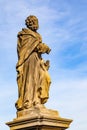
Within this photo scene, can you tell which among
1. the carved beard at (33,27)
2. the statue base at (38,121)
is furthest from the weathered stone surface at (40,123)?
the carved beard at (33,27)

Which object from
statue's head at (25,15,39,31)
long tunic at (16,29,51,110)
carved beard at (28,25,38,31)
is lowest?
long tunic at (16,29,51,110)

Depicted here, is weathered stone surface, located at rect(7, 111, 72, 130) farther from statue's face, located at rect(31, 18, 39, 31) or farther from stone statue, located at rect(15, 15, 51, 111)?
statue's face, located at rect(31, 18, 39, 31)

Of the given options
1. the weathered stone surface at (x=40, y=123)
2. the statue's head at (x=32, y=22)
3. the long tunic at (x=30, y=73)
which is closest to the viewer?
the weathered stone surface at (x=40, y=123)

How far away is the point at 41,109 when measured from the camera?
39.9 ft

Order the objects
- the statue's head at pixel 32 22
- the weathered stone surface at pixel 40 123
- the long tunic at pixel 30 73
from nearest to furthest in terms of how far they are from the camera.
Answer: the weathered stone surface at pixel 40 123
the long tunic at pixel 30 73
the statue's head at pixel 32 22

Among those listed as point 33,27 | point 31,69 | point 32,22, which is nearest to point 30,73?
point 31,69

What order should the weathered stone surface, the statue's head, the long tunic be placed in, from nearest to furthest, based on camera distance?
the weathered stone surface < the long tunic < the statue's head

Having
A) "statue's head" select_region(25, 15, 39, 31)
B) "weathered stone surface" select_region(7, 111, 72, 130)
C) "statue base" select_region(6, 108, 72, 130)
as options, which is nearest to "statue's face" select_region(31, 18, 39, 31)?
"statue's head" select_region(25, 15, 39, 31)

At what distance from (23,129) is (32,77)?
1760mm

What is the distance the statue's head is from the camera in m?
13.6

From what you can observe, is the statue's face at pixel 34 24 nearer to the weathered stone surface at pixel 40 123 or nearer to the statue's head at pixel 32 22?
the statue's head at pixel 32 22

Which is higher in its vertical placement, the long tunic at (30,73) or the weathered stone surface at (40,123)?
the long tunic at (30,73)

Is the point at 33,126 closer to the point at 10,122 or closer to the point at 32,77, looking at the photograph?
the point at 10,122

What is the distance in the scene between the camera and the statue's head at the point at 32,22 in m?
13.6
